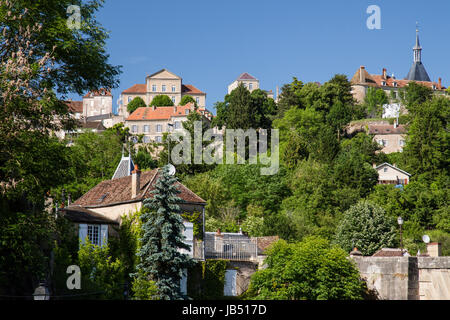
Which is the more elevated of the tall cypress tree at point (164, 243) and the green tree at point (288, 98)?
the green tree at point (288, 98)

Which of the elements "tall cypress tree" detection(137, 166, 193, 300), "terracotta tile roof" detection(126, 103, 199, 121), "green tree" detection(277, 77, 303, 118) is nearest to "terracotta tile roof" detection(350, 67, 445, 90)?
"green tree" detection(277, 77, 303, 118)

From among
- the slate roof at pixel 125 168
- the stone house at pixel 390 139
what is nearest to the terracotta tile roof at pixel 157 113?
the stone house at pixel 390 139

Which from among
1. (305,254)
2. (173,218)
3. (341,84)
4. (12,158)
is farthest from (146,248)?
(341,84)

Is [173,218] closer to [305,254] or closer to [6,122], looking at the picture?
[305,254]

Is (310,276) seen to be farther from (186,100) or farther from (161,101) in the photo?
(186,100)

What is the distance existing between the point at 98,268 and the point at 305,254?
10061mm

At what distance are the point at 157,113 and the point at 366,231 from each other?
6802 cm

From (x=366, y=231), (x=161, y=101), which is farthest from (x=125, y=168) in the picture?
(x=161, y=101)

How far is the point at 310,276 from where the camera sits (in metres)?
32.8

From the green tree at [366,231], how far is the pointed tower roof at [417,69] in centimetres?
9994

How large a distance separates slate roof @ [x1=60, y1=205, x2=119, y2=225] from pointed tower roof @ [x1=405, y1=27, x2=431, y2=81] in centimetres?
12555

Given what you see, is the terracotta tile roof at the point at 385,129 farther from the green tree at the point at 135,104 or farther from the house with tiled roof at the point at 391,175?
the green tree at the point at 135,104

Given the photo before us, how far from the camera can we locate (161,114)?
117875 mm

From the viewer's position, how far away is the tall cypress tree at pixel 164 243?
102 ft
